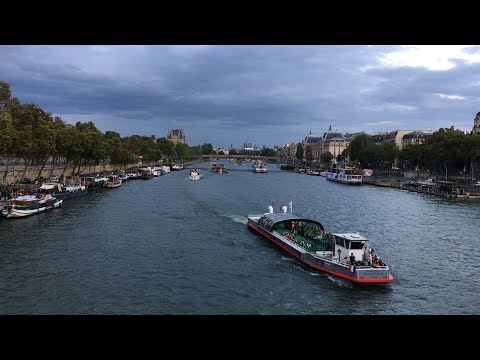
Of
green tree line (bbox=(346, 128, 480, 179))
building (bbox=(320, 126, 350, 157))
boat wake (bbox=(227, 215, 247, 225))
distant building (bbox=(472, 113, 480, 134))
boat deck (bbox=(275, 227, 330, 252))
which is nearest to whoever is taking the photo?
boat deck (bbox=(275, 227, 330, 252))

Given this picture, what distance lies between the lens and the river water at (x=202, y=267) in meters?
17.6

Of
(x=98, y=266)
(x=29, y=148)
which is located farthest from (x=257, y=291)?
(x=29, y=148)

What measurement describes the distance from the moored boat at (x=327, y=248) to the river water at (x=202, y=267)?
0.54 m

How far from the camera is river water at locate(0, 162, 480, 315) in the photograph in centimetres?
1762

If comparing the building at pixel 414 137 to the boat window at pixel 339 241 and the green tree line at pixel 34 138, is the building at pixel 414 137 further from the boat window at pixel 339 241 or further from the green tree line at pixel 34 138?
the boat window at pixel 339 241

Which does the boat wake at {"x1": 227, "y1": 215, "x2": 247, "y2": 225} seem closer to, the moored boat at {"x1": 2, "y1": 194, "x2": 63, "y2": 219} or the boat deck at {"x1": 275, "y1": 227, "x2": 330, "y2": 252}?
the boat deck at {"x1": 275, "y1": 227, "x2": 330, "y2": 252}

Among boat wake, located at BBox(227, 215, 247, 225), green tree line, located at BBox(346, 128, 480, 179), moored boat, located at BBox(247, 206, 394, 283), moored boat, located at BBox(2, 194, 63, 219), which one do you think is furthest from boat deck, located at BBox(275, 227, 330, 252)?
green tree line, located at BBox(346, 128, 480, 179)

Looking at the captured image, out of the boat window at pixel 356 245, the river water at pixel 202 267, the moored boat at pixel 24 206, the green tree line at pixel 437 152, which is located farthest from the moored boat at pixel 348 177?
the boat window at pixel 356 245

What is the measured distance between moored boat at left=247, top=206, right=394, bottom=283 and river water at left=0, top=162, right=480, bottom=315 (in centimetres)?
54

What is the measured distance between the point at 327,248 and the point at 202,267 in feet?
23.8

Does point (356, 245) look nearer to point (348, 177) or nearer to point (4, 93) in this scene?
point (4, 93)


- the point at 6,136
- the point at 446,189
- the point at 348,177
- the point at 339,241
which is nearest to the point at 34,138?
the point at 6,136
